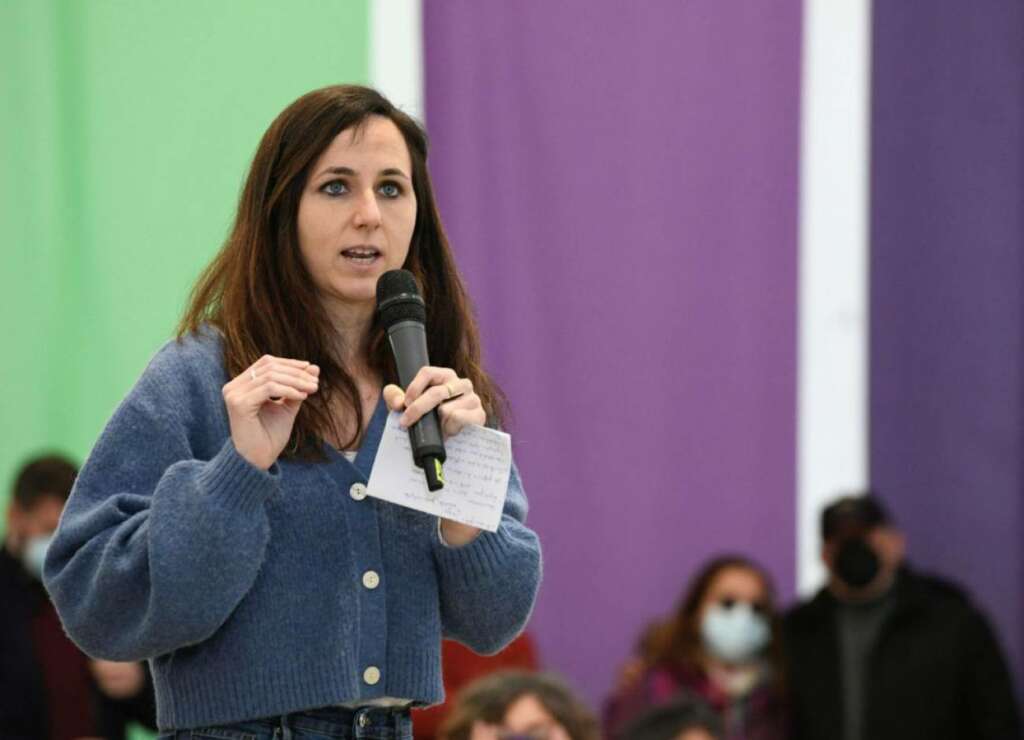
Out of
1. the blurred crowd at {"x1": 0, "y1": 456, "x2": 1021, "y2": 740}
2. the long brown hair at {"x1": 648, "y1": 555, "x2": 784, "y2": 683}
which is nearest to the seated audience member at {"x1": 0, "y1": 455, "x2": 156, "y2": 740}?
the blurred crowd at {"x1": 0, "y1": 456, "x2": 1021, "y2": 740}

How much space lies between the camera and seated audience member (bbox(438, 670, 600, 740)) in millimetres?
3811

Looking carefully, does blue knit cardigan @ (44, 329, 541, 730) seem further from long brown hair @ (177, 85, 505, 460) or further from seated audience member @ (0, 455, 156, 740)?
seated audience member @ (0, 455, 156, 740)

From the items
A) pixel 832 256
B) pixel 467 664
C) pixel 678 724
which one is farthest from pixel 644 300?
pixel 678 724

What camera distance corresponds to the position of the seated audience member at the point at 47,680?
463 cm

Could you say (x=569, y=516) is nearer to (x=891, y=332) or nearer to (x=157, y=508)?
(x=891, y=332)

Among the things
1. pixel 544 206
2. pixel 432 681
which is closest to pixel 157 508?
pixel 432 681

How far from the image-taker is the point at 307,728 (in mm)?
2084

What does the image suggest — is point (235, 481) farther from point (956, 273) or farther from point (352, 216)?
point (956, 273)

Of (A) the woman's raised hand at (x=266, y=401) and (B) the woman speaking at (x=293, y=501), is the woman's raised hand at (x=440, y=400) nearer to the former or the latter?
(B) the woman speaking at (x=293, y=501)

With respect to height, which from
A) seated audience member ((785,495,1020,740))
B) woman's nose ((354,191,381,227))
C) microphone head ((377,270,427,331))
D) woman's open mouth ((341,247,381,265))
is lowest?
seated audience member ((785,495,1020,740))

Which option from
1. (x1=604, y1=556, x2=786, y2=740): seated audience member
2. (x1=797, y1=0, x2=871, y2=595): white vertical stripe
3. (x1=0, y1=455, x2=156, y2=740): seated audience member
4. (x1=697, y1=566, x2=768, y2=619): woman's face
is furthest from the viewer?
(x1=797, y1=0, x2=871, y2=595): white vertical stripe

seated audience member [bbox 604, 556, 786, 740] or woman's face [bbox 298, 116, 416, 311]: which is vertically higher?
woman's face [bbox 298, 116, 416, 311]

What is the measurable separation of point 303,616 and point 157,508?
0.73ft

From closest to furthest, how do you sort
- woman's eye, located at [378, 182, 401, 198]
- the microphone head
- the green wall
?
1. the microphone head
2. woman's eye, located at [378, 182, 401, 198]
3. the green wall
